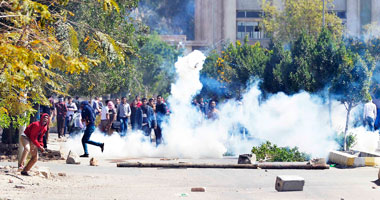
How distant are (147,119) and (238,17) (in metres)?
51.4

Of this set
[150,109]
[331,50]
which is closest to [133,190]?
[150,109]

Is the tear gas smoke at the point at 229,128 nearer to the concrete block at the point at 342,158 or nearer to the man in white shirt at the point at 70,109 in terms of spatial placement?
the concrete block at the point at 342,158

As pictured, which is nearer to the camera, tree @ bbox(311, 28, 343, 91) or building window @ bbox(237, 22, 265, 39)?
tree @ bbox(311, 28, 343, 91)

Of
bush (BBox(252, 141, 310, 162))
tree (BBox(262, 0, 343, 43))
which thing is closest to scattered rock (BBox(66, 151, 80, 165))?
bush (BBox(252, 141, 310, 162))

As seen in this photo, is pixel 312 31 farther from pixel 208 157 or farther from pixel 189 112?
pixel 208 157

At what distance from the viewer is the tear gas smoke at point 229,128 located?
1979cm

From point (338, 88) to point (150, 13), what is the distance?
233 feet

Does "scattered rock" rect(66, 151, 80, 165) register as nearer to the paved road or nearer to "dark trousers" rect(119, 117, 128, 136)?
the paved road

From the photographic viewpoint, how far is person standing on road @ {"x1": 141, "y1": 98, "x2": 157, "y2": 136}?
21.5 metres

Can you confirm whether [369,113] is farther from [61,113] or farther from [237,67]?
[237,67]

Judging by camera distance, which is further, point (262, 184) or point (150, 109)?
point (150, 109)

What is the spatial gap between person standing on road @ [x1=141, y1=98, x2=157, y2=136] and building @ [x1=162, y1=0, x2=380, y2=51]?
45693mm

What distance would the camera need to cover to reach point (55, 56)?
424 inches

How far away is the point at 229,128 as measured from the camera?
82.6ft
